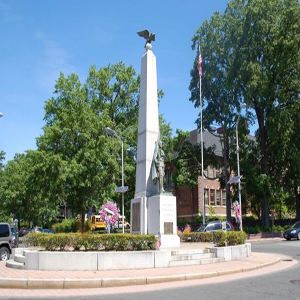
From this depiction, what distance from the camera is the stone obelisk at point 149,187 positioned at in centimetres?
1767

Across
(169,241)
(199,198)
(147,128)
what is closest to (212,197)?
(199,198)

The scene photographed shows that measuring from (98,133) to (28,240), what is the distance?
23761 mm

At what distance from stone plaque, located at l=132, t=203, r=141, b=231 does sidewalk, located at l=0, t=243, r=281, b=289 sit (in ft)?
18.2

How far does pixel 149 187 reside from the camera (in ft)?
61.4

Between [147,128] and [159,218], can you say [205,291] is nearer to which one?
[159,218]

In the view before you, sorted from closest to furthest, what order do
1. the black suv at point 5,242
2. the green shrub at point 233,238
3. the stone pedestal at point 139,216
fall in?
1. the green shrub at point 233,238
2. the stone pedestal at point 139,216
3. the black suv at point 5,242

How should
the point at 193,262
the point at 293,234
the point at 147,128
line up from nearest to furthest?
the point at 193,262 → the point at 147,128 → the point at 293,234

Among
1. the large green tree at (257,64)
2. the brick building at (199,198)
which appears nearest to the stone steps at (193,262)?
the large green tree at (257,64)

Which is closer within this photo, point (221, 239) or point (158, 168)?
point (221, 239)

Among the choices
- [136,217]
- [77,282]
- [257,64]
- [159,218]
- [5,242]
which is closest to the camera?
[77,282]

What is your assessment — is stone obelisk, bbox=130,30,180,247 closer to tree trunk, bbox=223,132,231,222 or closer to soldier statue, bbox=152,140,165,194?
soldier statue, bbox=152,140,165,194

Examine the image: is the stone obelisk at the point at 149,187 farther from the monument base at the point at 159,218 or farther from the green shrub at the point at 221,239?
the green shrub at the point at 221,239

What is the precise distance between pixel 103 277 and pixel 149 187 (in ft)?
26.7

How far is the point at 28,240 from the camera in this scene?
15.7 metres
